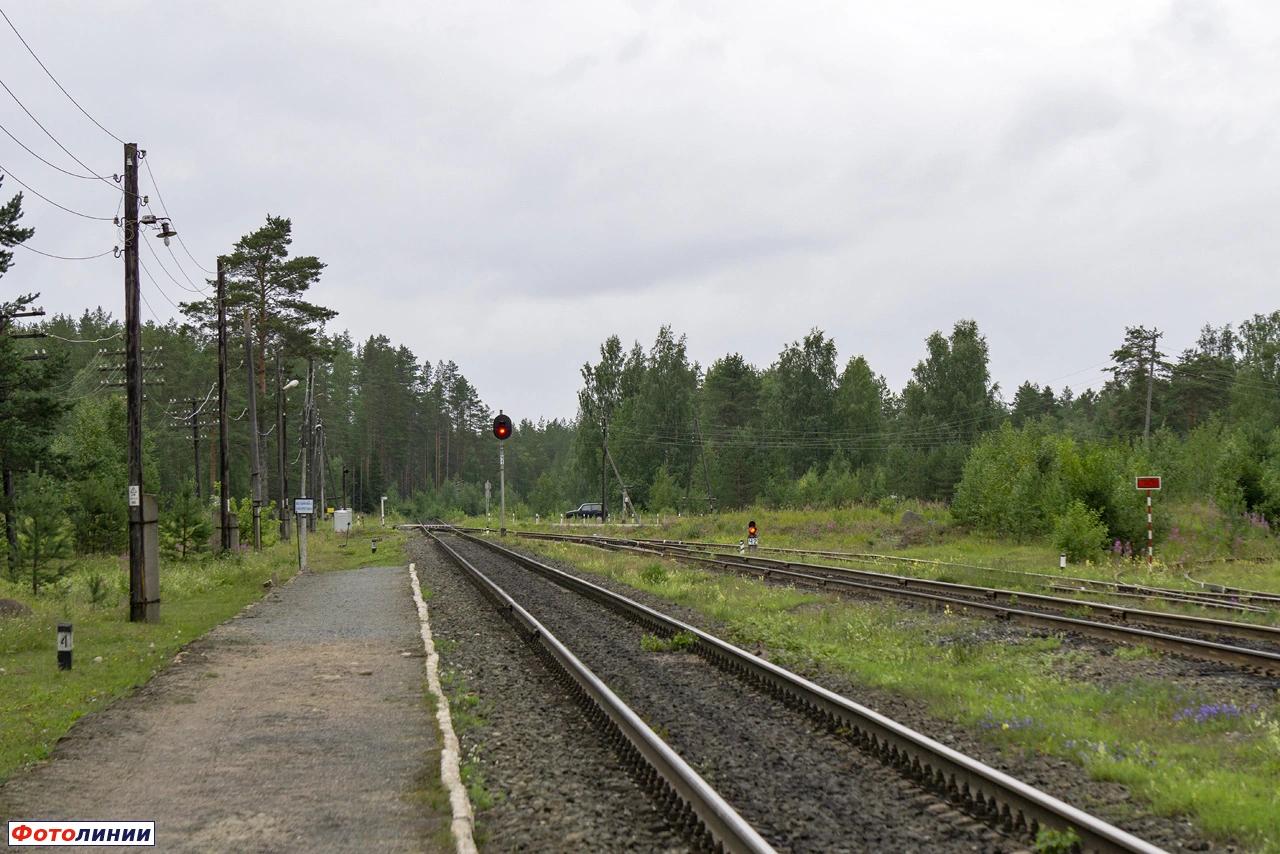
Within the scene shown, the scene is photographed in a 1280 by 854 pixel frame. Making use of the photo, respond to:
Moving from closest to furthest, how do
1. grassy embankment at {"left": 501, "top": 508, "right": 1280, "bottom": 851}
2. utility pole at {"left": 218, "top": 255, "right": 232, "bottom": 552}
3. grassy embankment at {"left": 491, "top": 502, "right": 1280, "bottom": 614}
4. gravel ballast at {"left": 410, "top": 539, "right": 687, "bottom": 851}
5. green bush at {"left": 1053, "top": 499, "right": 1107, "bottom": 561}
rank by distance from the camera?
1. gravel ballast at {"left": 410, "top": 539, "right": 687, "bottom": 851}
2. grassy embankment at {"left": 501, "top": 508, "right": 1280, "bottom": 851}
3. grassy embankment at {"left": 491, "top": 502, "right": 1280, "bottom": 614}
4. green bush at {"left": 1053, "top": 499, "right": 1107, "bottom": 561}
5. utility pole at {"left": 218, "top": 255, "right": 232, "bottom": 552}

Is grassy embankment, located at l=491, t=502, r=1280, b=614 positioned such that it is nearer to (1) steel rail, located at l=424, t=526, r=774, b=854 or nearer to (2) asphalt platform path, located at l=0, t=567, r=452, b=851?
(1) steel rail, located at l=424, t=526, r=774, b=854

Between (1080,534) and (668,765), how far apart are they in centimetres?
2384

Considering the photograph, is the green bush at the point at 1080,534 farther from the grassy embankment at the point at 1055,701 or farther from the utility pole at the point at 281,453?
the utility pole at the point at 281,453

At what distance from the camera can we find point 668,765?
7.41 m

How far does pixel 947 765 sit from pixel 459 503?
361 feet

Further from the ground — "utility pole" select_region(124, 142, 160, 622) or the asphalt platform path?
"utility pole" select_region(124, 142, 160, 622)

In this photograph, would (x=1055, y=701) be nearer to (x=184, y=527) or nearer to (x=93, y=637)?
(x=93, y=637)

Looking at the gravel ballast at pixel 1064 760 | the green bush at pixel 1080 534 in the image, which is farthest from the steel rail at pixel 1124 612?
the green bush at pixel 1080 534

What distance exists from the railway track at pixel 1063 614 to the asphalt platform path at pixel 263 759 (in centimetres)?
890

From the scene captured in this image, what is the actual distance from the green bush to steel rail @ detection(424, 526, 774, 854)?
1871cm

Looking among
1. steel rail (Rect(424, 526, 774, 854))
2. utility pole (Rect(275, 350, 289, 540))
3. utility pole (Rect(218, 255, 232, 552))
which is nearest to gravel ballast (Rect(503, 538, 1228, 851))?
steel rail (Rect(424, 526, 774, 854))

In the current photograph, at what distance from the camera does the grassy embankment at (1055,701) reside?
6.87m

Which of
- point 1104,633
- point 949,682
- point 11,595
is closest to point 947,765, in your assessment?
point 949,682

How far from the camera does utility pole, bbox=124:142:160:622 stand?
18.9 m
